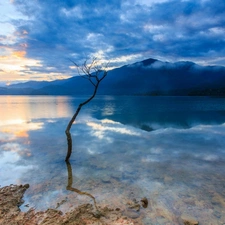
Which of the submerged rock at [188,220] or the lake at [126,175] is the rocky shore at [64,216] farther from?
the submerged rock at [188,220]

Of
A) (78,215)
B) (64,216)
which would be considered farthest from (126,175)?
(64,216)

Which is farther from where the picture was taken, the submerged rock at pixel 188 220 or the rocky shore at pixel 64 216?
the submerged rock at pixel 188 220

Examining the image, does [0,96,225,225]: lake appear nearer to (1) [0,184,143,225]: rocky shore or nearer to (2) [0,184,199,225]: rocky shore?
(2) [0,184,199,225]: rocky shore

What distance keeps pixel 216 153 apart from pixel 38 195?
594 inches

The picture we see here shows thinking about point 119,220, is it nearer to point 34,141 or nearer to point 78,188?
point 78,188

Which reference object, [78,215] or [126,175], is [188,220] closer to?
[78,215]

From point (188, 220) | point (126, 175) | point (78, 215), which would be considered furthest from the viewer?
point (126, 175)

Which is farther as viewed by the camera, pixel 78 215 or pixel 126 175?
pixel 126 175

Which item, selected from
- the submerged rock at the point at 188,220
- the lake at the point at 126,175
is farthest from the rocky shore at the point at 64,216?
the submerged rock at the point at 188,220

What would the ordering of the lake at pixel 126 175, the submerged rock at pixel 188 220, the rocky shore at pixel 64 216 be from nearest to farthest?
the rocky shore at pixel 64 216, the submerged rock at pixel 188 220, the lake at pixel 126 175

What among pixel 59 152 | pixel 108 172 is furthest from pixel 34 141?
pixel 108 172

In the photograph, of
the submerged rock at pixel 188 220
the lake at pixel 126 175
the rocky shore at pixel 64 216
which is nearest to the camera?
the rocky shore at pixel 64 216

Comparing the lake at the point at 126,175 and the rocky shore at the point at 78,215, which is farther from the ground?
the rocky shore at the point at 78,215

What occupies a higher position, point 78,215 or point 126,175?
point 78,215
